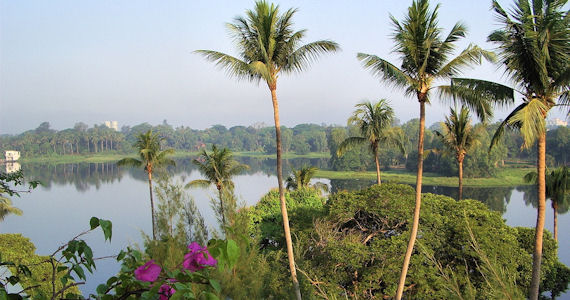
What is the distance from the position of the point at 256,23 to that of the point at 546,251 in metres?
10.6

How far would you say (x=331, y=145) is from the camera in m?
63.0

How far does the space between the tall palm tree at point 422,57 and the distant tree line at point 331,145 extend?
1721mm

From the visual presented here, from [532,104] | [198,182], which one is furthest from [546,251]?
[198,182]

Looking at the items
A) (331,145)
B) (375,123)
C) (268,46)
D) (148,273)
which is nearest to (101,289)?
(148,273)

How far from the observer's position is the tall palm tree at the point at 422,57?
286 inches

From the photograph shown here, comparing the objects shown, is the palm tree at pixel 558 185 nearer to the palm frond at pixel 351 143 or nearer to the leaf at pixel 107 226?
the palm frond at pixel 351 143

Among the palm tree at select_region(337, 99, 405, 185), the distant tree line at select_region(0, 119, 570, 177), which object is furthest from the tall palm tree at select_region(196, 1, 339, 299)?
the palm tree at select_region(337, 99, 405, 185)

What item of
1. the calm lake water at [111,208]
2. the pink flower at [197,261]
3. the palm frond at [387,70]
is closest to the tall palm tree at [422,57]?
the palm frond at [387,70]

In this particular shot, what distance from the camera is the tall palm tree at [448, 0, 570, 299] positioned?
6.65 metres

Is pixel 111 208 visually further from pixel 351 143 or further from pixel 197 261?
pixel 197 261

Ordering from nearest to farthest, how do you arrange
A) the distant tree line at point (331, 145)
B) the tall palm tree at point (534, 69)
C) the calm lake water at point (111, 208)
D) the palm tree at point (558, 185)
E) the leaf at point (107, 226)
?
the leaf at point (107, 226) < the tall palm tree at point (534, 69) < the palm tree at point (558, 185) < the calm lake water at point (111, 208) < the distant tree line at point (331, 145)

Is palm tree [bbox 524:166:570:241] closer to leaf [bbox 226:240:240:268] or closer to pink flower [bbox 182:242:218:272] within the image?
pink flower [bbox 182:242:218:272]

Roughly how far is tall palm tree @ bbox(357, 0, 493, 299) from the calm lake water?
11.7 m

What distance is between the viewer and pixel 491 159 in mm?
47188
